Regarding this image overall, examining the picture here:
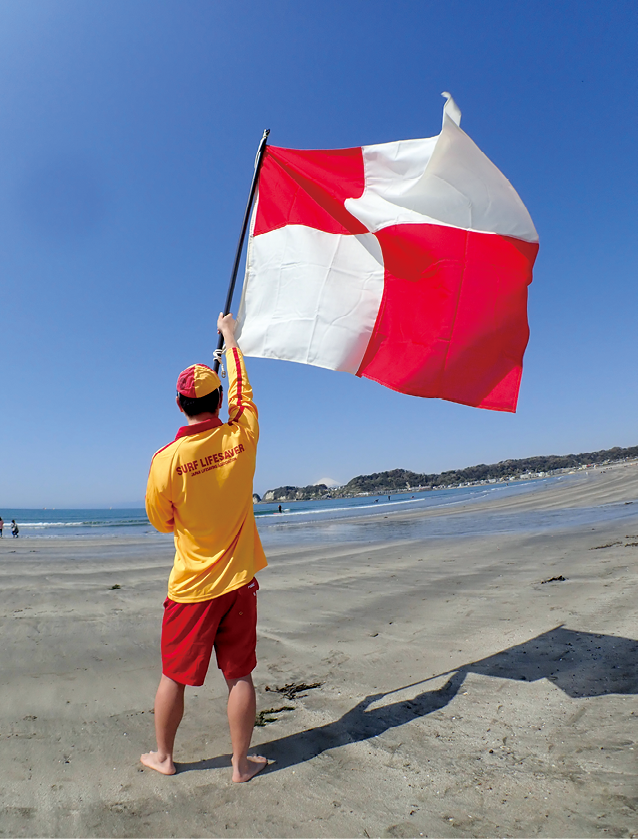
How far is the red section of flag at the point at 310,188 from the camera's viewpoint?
410cm

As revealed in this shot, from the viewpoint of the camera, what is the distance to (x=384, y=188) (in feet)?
14.0

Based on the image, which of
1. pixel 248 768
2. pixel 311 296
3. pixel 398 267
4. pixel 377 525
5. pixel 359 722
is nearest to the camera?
pixel 248 768

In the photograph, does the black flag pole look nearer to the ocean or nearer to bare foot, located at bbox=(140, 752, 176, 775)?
bare foot, located at bbox=(140, 752, 176, 775)

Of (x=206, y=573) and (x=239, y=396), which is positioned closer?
(x=206, y=573)

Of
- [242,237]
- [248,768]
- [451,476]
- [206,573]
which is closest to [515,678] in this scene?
[248,768]

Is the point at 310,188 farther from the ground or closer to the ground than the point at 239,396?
farther from the ground

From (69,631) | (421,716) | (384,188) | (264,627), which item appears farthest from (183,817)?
(384,188)

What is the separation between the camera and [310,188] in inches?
164

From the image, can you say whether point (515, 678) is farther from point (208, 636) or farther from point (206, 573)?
point (206, 573)

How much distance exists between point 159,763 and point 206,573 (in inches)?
40.5

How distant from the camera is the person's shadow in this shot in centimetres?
255

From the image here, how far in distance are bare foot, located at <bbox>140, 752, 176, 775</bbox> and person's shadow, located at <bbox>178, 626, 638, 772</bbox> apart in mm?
76

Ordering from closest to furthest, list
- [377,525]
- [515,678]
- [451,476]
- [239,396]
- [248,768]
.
Answer: [248,768] < [239,396] < [515,678] < [377,525] < [451,476]

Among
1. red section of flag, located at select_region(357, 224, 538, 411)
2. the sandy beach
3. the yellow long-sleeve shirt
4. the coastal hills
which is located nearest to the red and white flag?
red section of flag, located at select_region(357, 224, 538, 411)
